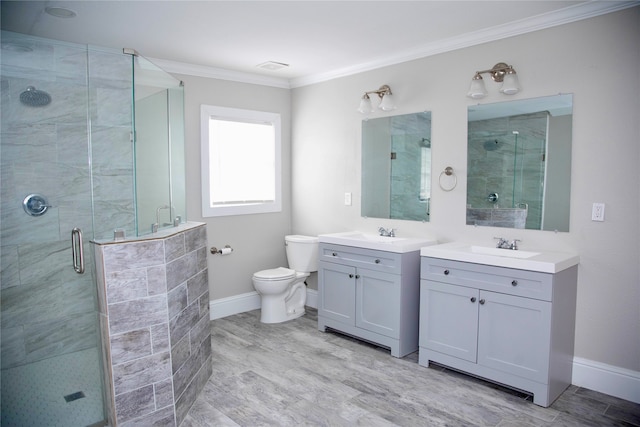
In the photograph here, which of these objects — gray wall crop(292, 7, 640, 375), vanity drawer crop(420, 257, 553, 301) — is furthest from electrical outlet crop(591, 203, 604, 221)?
vanity drawer crop(420, 257, 553, 301)

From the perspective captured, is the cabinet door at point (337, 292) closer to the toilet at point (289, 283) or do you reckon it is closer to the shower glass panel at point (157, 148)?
the toilet at point (289, 283)

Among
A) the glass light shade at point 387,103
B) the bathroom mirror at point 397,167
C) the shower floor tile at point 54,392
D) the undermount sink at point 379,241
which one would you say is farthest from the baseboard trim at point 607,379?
the shower floor tile at point 54,392

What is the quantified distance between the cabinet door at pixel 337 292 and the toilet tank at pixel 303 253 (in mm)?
468

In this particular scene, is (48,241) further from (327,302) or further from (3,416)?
(327,302)

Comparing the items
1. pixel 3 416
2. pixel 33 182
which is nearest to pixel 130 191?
pixel 33 182

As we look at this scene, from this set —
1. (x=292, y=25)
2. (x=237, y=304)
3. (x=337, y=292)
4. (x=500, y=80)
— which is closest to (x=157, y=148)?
(x=292, y=25)

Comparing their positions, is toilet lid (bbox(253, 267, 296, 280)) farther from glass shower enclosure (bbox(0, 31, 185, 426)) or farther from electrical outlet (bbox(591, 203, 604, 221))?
electrical outlet (bbox(591, 203, 604, 221))


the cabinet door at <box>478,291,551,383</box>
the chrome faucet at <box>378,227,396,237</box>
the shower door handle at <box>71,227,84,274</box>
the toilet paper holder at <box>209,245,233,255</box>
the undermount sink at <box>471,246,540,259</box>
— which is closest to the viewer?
the shower door handle at <box>71,227,84,274</box>

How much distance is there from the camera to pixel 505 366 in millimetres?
2676

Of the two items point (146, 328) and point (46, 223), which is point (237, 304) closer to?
point (46, 223)

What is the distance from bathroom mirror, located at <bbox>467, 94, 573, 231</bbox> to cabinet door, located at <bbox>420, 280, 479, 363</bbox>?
0.63 meters

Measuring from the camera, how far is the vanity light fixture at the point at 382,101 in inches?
143

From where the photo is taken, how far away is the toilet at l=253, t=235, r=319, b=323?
3971mm

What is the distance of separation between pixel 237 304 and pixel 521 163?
114 inches
